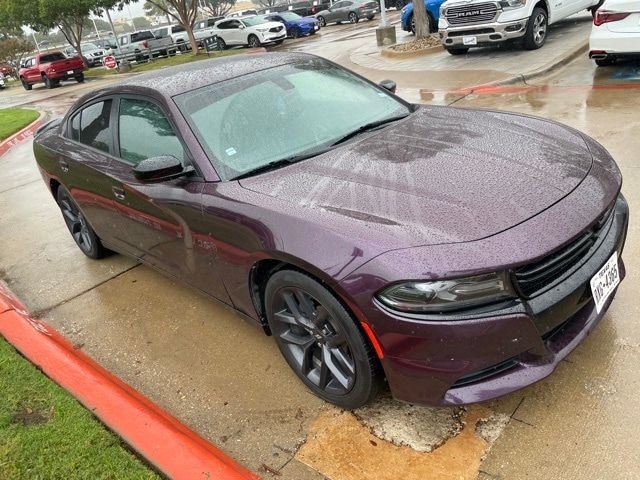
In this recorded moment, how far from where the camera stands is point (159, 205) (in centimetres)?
323

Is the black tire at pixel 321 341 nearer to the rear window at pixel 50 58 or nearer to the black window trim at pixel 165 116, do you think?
the black window trim at pixel 165 116

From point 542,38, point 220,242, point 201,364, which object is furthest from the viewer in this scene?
point 542,38

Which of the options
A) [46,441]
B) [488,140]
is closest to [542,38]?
[488,140]

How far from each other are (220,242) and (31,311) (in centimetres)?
230

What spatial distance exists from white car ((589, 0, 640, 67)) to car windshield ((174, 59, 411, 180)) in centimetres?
512

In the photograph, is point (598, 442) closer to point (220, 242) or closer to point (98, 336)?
point (220, 242)

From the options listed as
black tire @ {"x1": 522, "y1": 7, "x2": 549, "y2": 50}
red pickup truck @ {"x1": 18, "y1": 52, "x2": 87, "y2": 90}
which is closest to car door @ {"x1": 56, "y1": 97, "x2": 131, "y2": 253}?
black tire @ {"x1": 522, "y1": 7, "x2": 549, "y2": 50}

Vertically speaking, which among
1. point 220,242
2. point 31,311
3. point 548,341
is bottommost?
point 31,311

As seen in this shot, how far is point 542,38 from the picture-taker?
1080 cm

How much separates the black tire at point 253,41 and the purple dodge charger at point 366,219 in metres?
22.3

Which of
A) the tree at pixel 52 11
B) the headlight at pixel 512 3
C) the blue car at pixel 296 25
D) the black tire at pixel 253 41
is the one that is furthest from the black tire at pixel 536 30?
the tree at pixel 52 11

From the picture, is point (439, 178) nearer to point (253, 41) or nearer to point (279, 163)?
point (279, 163)

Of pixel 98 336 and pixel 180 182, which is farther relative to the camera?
pixel 98 336

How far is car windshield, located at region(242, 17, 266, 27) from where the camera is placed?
25031 mm
